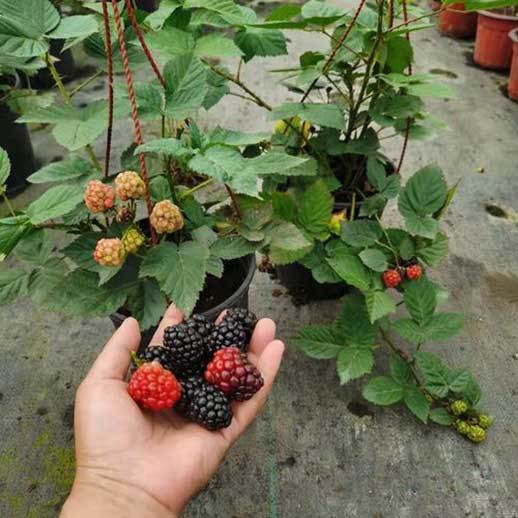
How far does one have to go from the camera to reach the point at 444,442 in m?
1.34

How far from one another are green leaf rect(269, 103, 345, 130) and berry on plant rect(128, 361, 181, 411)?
621 millimetres

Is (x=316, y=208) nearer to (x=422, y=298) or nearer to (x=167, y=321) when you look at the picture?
Result: (x=422, y=298)

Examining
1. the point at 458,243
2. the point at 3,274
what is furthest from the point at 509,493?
the point at 3,274

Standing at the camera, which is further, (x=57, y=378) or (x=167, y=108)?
(x=57, y=378)

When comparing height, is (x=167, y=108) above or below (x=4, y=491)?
above

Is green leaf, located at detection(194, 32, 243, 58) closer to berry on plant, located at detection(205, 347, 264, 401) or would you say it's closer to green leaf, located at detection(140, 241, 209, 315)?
green leaf, located at detection(140, 241, 209, 315)

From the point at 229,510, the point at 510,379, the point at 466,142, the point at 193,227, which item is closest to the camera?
the point at 193,227

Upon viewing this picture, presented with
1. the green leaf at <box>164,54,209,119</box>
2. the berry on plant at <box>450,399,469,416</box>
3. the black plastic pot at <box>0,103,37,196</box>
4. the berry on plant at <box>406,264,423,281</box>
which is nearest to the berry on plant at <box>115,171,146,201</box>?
the green leaf at <box>164,54,209,119</box>

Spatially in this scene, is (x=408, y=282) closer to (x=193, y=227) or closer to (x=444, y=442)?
(x=444, y=442)

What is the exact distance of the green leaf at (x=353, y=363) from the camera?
4.12 ft

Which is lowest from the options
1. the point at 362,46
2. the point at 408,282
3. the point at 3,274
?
the point at 408,282

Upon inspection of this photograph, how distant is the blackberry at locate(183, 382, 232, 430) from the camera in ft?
2.95

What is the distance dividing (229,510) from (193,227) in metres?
0.63

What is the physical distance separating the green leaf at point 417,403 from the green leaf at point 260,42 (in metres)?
0.84
